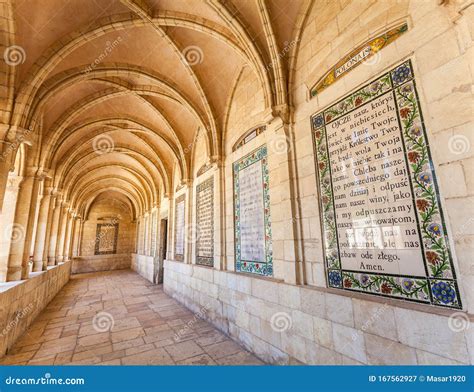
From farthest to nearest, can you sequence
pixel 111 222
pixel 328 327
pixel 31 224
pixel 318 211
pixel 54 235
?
pixel 111 222 → pixel 54 235 → pixel 31 224 → pixel 318 211 → pixel 328 327

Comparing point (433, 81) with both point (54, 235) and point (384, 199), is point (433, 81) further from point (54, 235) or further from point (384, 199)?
point (54, 235)

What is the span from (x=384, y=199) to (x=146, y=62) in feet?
17.8

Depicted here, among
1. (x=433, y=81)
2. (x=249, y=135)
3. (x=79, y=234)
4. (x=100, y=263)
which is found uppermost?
(x=249, y=135)

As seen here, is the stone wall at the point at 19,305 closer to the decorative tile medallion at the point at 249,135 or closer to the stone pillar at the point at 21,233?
the stone pillar at the point at 21,233

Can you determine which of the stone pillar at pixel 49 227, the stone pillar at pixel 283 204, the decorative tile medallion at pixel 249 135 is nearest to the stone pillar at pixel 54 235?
the stone pillar at pixel 49 227

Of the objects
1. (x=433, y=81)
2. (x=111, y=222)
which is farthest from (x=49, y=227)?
(x=111, y=222)

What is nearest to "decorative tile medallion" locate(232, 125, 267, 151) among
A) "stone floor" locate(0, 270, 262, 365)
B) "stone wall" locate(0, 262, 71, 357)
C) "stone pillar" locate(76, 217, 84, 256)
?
"stone floor" locate(0, 270, 262, 365)

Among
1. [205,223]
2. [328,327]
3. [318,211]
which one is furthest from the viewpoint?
[205,223]

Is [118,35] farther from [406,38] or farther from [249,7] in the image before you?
[406,38]

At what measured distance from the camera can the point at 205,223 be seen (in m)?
6.21

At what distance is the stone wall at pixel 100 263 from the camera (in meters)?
16.3

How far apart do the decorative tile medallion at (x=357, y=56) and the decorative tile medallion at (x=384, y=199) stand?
33 cm

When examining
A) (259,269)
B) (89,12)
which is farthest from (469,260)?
(89,12)

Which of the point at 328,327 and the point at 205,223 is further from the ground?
the point at 205,223
